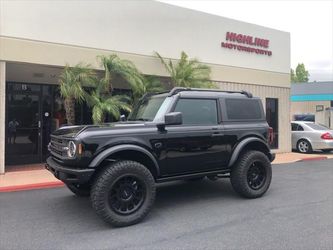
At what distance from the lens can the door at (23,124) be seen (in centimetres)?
1174

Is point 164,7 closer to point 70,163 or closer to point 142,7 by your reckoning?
point 142,7

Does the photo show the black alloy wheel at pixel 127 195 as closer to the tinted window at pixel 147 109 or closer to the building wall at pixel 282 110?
the tinted window at pixel 147 109

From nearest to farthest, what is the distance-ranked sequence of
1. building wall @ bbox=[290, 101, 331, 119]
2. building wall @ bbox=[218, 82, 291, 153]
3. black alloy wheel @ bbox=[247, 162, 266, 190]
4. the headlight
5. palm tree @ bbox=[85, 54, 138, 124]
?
1. the headlight
2. black alloy wheel @ bbox=[247, 162, 266, 190]
3. palm tree @ bbox=[85, 54, 138, 124]
4. building wall @ bbox=[218, 82, 291, 153]
5. building wall @ bbox=[290, 101, 331, 119]

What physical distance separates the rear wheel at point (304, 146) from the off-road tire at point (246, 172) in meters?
9.79

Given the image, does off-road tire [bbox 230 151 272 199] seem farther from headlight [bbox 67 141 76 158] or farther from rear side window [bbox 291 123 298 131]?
rear side window [bbox 291 123 298 131]

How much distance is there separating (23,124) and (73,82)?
11.1ft

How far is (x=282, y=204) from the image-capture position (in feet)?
21.8

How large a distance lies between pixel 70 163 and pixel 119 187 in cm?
84

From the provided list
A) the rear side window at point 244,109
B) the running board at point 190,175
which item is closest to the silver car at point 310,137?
the rear side window at point 244,109

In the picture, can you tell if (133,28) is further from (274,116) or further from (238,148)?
(274,116)

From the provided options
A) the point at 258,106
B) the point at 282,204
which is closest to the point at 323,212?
the point at 282,204

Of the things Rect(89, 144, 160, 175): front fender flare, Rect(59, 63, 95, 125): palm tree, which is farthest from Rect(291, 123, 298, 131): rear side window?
Rect(89, 144, 160, 175): front fender flare

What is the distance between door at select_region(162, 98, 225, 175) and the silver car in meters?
10.4

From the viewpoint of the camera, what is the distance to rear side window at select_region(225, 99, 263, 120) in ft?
23.4
